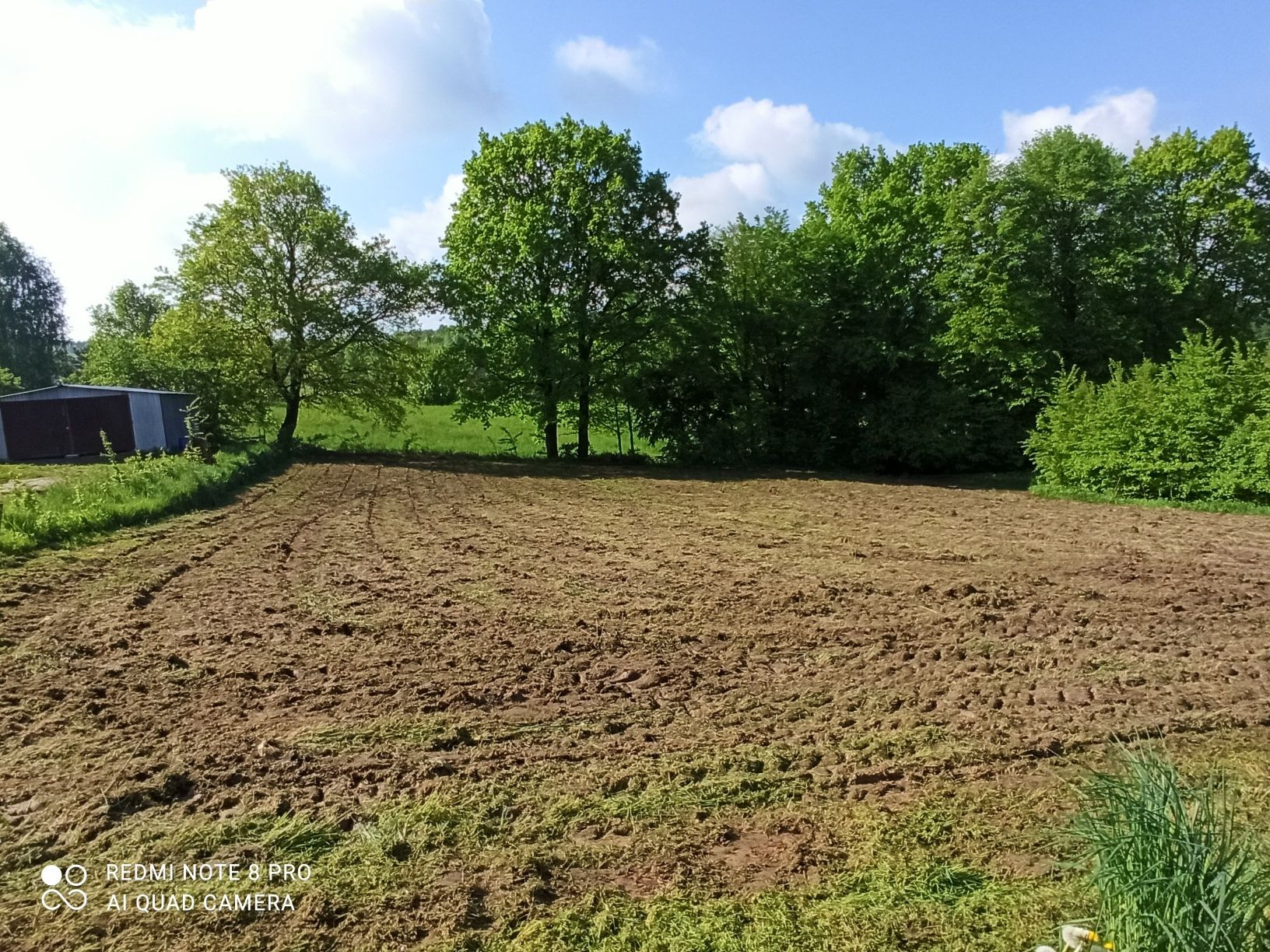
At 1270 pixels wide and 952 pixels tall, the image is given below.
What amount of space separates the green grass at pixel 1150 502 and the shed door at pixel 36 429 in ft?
108

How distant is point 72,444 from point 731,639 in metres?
30.7

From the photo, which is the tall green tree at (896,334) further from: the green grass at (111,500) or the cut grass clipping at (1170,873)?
the cut grass clipping at (1170,873)

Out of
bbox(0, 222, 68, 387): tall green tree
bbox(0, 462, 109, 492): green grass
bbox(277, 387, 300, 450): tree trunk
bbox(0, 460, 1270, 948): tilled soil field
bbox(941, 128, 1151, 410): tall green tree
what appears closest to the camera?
bbox(0, 460, 1270, 948): tilled soil field

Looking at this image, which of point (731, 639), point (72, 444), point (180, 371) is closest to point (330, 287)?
point (180, 371)

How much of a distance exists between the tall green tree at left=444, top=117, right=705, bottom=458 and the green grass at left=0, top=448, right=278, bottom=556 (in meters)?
10.8

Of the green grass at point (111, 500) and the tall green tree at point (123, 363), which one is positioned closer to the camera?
the green grass at point (111, 500)

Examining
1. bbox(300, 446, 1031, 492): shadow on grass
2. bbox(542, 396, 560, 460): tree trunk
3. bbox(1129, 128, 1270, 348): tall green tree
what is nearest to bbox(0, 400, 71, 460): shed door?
bbox(300, 446, 1031, 492): shadow on grass

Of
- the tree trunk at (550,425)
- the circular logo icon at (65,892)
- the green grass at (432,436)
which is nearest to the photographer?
the circular logo icon at (65,892)

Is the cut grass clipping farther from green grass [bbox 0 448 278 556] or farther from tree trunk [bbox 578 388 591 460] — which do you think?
tree trunk [bbox 578 388 591 460]

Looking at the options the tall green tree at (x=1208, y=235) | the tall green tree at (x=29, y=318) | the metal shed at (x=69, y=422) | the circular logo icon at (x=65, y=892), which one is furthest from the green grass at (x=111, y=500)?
the tall green tree at (x=29, y=318)

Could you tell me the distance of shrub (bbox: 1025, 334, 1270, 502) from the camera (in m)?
15.6

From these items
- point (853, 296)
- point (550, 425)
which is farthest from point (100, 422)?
point (853, 296)

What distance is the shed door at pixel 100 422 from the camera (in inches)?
1088

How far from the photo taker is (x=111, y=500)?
41.4 ft
